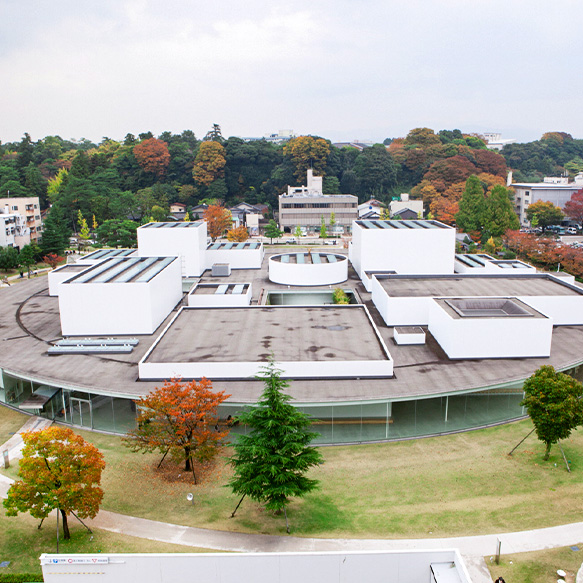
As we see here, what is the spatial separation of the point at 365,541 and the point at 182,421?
7.57 meters

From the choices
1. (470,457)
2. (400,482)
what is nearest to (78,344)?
(400,482)

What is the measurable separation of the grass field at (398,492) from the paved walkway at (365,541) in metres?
0.34

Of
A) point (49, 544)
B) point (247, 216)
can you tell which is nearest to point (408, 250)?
point (49, 544)

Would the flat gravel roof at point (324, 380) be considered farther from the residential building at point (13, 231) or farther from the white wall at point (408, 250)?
the residential building at point (13, 231)

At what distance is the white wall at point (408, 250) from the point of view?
44312 mm

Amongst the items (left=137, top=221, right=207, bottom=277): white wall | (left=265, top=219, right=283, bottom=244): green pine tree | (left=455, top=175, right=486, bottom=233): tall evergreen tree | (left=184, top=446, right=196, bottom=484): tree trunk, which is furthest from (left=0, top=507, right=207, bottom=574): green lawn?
(left=265, top=219, right=283, bottom=244): green pine tree

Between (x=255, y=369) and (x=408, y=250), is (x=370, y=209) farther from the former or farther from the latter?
(x=255, y=369)

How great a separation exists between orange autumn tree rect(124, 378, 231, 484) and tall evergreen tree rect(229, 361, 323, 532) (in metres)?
2.73

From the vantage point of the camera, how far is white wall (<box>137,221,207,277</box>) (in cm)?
4625

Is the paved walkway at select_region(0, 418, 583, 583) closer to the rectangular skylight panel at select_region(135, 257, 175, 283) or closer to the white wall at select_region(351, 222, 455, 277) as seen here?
the rectangular skylight panel at select_region(135, 257, 175, 283)

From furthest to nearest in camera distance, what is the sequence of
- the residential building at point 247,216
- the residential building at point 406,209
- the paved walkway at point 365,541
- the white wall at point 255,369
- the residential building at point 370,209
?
the residential building at point 370,209
the residential building at point 406,209
the residential building at point 247,216
the white wall at point 255,369
the paved walkway at point 365,541

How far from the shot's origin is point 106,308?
109 feet

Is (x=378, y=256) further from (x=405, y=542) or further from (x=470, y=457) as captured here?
(x=405, y=542)

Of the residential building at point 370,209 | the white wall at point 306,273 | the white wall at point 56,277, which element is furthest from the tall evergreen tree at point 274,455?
the residential building at point 370,209
